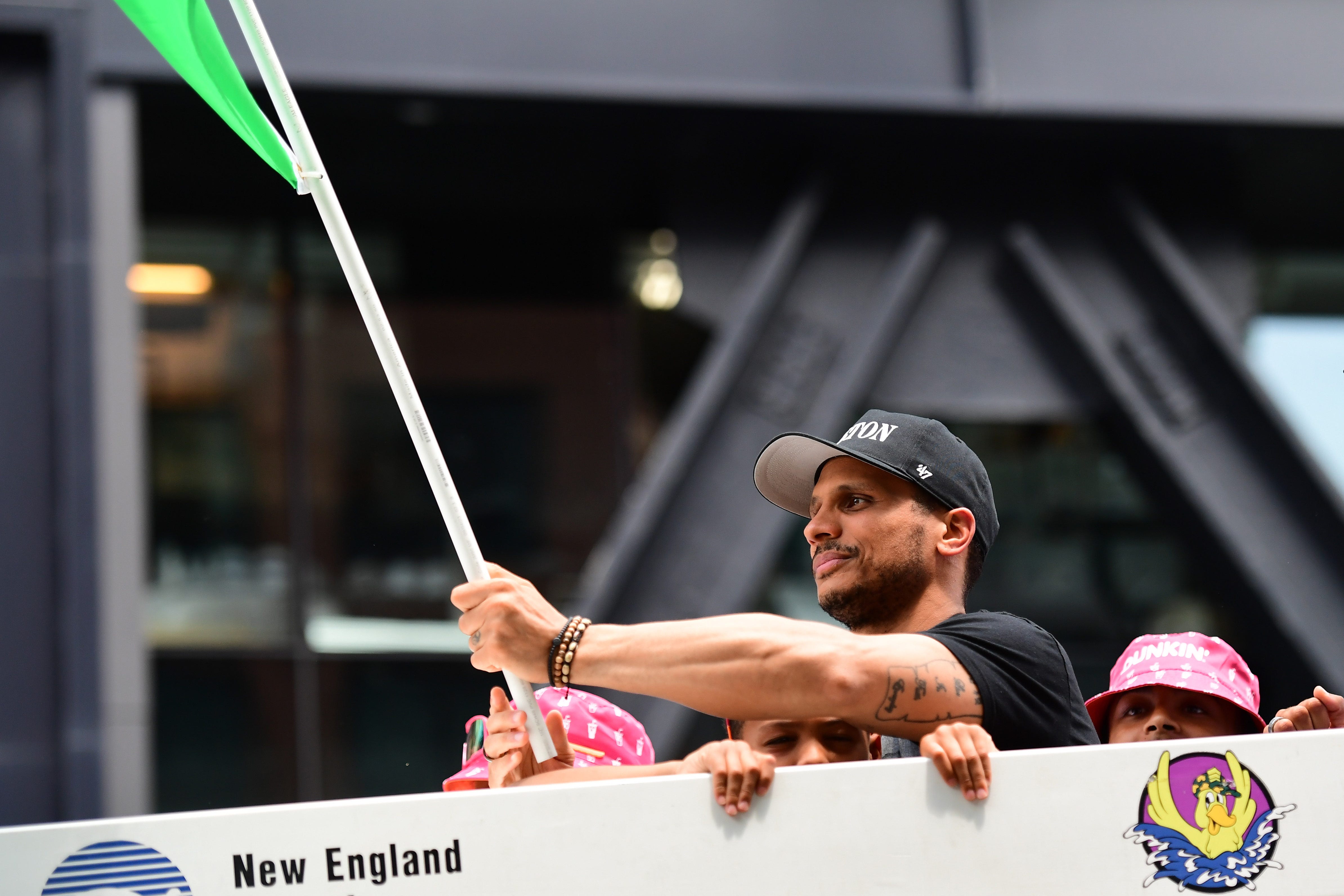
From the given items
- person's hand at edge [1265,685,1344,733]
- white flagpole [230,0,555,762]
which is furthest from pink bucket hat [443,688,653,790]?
person's hand at edge [1265,685,1344,733]

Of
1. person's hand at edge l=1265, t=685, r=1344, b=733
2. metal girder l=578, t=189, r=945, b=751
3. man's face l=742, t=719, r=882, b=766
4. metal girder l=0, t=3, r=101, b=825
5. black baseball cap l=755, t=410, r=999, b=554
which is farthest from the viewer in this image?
metal girder l=578, t=189, r=945, b=751

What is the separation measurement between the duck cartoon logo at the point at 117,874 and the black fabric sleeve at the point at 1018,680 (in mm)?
1325

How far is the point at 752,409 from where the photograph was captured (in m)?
7.39

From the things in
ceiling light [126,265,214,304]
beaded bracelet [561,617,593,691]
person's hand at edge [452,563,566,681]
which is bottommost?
beaded bracelet [561,617,593,691]

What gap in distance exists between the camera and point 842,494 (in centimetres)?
311

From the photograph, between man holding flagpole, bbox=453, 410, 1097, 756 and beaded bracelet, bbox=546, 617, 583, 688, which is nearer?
man holding flagpole, bbox=453, 410, 1097, 756

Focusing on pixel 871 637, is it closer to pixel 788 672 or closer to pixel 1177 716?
pixel 788 672

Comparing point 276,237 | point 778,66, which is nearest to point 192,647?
point 276,237

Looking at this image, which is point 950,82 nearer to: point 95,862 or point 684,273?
point 684,273

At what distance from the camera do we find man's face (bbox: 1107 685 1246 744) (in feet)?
11.5

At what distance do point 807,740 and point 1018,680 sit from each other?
0.39m

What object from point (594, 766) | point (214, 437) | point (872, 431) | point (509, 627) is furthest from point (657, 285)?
point (594, 766)

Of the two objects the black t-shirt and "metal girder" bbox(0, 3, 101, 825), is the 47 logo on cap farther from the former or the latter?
"metal girder" bbox(0, 3, 101, 825)

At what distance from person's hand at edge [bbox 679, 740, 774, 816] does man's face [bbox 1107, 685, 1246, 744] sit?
1.41 metres
